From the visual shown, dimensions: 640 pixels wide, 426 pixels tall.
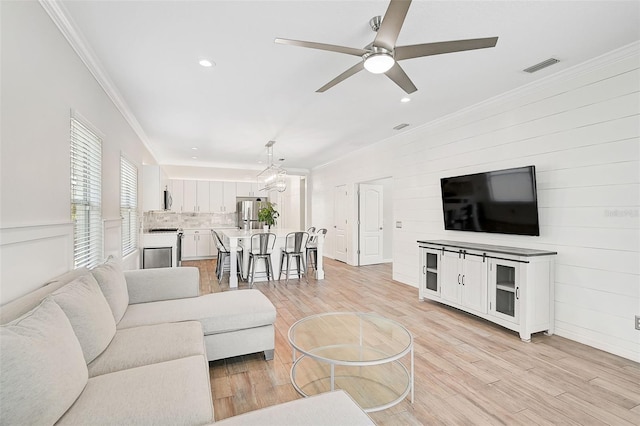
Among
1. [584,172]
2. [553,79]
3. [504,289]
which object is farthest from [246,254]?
[553,79]

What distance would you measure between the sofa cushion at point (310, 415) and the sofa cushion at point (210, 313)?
1.42m

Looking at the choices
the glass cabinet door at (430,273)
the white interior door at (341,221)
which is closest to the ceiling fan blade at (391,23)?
the glass cabinet door at (430,273)

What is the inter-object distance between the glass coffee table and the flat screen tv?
6.41 feet

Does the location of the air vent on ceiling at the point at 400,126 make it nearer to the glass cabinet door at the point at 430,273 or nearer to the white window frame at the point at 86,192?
the glass cabinet door at the point at 430,273

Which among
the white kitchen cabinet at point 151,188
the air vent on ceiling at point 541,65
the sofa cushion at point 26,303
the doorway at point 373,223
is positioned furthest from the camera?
the doorway at point 373,223

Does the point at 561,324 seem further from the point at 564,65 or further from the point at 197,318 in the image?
the point at 197,318

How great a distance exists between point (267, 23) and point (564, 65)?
116 inches

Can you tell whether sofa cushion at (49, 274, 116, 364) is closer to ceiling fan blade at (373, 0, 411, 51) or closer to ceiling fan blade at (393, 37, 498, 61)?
ceiling fan blade at (373, 0, 411, 51)

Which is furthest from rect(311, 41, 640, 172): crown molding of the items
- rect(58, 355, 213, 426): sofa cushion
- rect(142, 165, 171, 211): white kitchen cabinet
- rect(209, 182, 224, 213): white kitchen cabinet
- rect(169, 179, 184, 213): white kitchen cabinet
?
Answer: rect(169, 179, 184, 213): white kitchen cabinet

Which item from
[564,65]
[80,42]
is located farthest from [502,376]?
[80,42]

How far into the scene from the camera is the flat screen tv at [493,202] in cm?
338

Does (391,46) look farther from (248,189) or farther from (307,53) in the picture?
(248,189)

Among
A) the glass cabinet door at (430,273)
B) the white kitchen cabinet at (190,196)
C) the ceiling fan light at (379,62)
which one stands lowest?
the glass cabinet door at (430,273)

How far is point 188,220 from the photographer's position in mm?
8828
